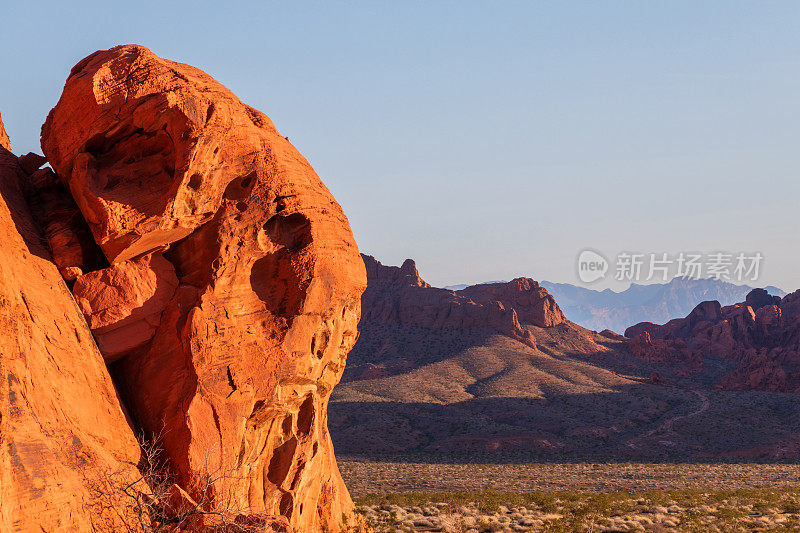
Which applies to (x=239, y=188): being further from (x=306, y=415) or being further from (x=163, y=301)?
(x=306, y=415)

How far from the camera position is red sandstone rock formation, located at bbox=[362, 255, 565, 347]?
328 feet

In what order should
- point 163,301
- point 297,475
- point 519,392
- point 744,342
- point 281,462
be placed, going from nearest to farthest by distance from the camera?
point 163,301
point 281,462
point 297,475
point 519,392
point 744,342

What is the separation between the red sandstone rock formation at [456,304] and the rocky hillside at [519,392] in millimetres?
201

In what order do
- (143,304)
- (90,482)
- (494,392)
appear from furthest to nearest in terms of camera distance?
1. (494,392)
2. (143,304)
3. (90,482)

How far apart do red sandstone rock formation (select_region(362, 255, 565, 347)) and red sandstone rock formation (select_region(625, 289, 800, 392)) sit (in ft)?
55.2

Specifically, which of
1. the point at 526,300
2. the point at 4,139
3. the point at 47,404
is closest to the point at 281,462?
the point at 47,404

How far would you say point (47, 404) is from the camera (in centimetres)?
980

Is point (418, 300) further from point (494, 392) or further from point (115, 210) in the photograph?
point (115, 210)

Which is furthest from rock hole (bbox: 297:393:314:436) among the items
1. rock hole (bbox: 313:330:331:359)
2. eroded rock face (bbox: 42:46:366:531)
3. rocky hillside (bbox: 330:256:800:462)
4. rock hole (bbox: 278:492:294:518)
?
rocky hillside (bbox: 330:256:800:462)

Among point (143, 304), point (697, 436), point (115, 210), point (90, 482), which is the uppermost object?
point (115, 210)

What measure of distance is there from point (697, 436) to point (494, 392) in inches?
845

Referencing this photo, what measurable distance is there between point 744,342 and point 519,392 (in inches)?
2003

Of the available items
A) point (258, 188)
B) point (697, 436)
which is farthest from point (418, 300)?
point (258, 188)

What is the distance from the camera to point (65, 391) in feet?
33.8
